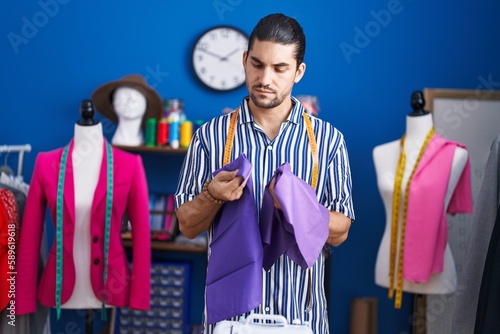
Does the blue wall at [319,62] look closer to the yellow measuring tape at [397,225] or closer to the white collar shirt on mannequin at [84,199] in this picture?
the yellow measuring tape at [397,225]

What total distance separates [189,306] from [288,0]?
2.16 meters

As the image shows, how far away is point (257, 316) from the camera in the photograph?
68.6 inches

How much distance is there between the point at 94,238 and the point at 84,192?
245mm

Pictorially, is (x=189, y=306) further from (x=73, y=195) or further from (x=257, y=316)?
(x=257, y=316)

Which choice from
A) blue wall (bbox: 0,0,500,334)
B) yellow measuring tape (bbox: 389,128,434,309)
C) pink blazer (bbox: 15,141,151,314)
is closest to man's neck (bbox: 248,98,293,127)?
pink blazer (bbox: 15,141,151,314)

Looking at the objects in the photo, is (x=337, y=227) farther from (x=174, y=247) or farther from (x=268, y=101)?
(x=174, y=247)

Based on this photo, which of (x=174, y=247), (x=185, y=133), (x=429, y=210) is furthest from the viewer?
(x=185, y=133)

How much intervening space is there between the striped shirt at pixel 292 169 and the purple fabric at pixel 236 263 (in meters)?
0.13

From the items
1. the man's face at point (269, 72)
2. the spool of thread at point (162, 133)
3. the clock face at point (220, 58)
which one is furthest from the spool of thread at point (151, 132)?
the man's face at point (269, 72)

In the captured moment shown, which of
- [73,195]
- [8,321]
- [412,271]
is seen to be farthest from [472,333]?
[8,321]

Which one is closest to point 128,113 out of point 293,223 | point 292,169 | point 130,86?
point 130,86

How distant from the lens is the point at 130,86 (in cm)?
413

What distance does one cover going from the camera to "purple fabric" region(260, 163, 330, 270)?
169cm

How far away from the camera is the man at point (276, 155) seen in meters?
1.85
